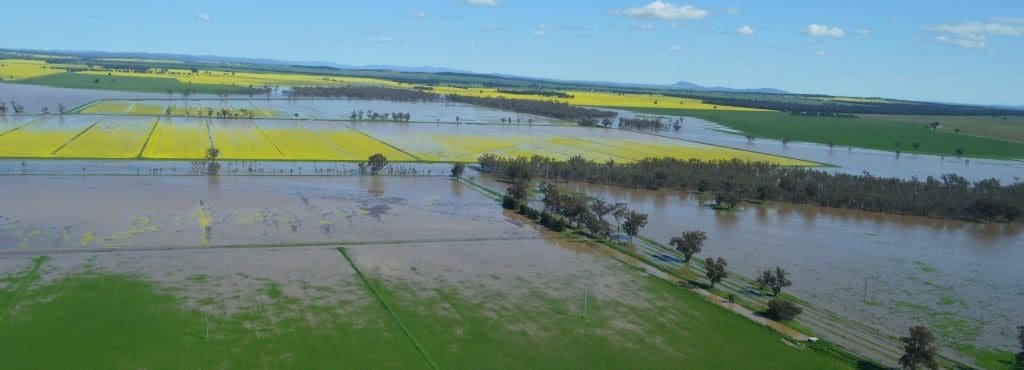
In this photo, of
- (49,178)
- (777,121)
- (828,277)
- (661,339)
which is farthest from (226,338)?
(777,121)

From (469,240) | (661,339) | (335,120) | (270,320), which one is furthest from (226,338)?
(335,120)

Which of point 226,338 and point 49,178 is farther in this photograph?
point 49,178

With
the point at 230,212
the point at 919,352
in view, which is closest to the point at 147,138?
the point at 230,212

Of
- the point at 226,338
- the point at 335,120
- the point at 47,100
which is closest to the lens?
the point at 226,338

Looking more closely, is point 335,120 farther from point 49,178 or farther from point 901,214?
point 901,214

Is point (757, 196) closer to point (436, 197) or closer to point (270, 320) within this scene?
point (436, 197)

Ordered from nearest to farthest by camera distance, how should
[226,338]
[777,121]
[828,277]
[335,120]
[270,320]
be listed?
[226,338] < [270,320] < [828,277] < [335,120] < [777,121]
